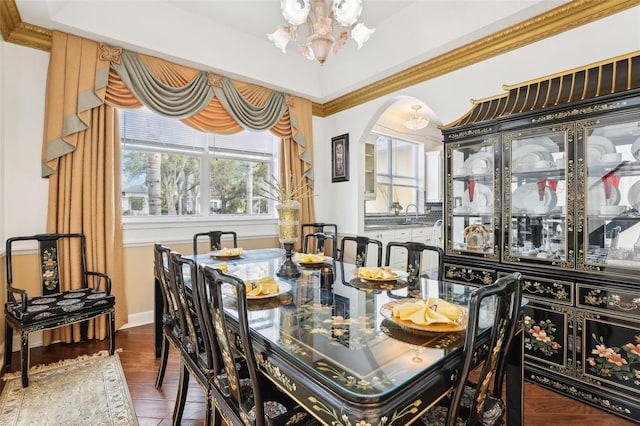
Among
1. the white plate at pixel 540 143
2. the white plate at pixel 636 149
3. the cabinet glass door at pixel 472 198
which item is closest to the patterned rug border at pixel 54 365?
the cabinet glass door at pixel 472 198

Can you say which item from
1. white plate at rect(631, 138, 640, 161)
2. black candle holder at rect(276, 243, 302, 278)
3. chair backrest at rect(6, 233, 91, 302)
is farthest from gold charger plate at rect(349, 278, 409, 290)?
chair backrest at rect(6, 233, 91, 302)

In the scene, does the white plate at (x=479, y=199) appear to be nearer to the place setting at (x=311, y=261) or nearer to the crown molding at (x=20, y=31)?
the place setting at (x=311, y=261)

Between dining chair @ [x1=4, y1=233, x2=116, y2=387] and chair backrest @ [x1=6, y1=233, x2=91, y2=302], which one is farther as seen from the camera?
chair backrest @ [x1=6, y1=233, x2=91, y2=302]

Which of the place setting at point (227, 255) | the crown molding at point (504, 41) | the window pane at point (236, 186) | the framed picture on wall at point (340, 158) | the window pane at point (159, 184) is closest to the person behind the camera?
the crown molding at point (504, 41)

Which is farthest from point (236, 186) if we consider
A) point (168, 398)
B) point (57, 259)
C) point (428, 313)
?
point (428, 313)

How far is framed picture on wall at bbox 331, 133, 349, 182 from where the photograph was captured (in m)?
4.16

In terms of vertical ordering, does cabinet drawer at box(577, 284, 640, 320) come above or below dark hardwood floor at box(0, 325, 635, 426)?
above

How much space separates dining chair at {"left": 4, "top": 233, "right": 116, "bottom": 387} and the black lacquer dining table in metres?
1.54

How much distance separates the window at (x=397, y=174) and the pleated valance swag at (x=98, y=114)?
10.1 feet

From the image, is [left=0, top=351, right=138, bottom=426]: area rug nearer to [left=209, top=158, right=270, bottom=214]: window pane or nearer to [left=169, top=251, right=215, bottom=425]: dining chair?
[left=169, top=251, right=215, bottom=425]: dining chair

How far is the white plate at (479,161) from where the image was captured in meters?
2.43

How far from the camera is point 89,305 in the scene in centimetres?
229

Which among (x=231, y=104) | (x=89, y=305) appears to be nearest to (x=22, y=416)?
(x=89, y=305)

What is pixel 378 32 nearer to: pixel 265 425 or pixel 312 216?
pixel 312 216
